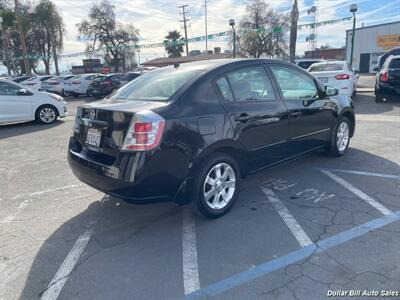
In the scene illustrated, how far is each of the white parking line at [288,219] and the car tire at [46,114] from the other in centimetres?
823

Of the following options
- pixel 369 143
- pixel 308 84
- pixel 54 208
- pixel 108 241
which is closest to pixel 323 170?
pixel 308 84

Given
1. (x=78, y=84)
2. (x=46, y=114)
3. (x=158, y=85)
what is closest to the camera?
(x=158, y=85)

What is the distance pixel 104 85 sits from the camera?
63.3 feet

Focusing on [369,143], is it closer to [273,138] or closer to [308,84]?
[308,84]

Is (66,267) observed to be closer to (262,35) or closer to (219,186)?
(219,186)

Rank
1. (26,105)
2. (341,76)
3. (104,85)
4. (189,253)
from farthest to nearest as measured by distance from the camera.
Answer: (104,85), (341,76), (26,105), (189,253)

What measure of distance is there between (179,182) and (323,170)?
274 centimetres

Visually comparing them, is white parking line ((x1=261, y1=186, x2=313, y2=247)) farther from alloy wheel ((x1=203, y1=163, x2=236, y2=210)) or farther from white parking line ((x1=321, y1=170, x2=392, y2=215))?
white parking line ((x1=321, y1=170, x2=392, y2=215))

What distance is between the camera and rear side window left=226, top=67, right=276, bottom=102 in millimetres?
3822

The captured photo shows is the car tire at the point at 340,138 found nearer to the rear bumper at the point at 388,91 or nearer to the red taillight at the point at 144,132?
the red taillight at the point at 144,132

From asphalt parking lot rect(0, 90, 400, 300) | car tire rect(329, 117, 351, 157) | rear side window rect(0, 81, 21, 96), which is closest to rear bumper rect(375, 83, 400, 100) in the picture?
car tire rect(329, 117, 351, 157)

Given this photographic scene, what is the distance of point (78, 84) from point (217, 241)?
805 inches

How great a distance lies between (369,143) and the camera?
6520 mm

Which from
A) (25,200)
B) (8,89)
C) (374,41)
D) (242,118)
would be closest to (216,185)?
(242,118)
